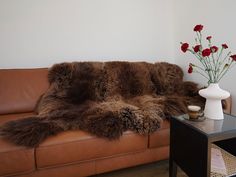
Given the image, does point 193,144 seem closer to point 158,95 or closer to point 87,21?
point 158,95

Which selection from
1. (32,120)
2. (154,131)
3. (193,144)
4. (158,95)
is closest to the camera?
(193,144)

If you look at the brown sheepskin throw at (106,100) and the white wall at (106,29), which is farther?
the white wall at (106,29)

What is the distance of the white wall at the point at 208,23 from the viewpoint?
188 cm

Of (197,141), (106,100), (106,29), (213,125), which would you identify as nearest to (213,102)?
(213,125)

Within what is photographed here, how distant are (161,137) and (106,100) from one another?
0.62 metres

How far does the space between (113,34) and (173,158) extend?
59.8 inches

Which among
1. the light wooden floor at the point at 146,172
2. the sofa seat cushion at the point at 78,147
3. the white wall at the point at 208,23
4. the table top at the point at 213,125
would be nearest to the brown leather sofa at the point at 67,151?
the sofa seat cushion at the point at 78,147

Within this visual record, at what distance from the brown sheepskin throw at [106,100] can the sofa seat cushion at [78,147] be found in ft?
0.15

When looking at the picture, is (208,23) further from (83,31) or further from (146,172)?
(146,172)

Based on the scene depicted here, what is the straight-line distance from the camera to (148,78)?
7.22 ft

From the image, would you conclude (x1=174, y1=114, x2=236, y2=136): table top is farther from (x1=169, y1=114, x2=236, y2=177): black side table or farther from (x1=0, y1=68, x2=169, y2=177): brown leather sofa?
(x1=0, y1=68, x2=169, y2=177): brown leather sofa

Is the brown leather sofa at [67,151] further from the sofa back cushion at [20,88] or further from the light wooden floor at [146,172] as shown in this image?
the light wooden floor at [146,172]

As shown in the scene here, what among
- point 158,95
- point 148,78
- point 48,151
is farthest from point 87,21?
point 48,151

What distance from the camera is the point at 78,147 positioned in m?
1.36
